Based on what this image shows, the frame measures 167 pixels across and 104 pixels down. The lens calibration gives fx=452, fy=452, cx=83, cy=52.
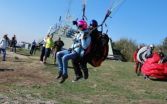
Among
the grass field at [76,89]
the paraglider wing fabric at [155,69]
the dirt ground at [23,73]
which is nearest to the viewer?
the grass field at [76,89]

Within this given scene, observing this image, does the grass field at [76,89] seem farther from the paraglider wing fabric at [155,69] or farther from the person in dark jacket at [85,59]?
the person in dark jacket at [85,59]

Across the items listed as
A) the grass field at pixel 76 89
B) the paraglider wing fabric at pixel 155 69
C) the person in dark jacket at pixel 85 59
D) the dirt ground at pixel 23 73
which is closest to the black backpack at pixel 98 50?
the person in dark jacket at pixel 85 59

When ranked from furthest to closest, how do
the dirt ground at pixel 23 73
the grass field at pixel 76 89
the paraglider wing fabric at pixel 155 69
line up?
the paraglider wing fabric at pixel 155 69 → the dirt ground at pixel 23 73 → the grass field at pixel 76 89

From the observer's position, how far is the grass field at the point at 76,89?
1573cm

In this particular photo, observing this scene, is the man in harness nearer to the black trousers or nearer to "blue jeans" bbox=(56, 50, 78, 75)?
"blue jeans" bbox=(56, 50, 78, 75)

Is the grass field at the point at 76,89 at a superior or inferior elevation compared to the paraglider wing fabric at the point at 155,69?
inferior

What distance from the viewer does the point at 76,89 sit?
1784cm

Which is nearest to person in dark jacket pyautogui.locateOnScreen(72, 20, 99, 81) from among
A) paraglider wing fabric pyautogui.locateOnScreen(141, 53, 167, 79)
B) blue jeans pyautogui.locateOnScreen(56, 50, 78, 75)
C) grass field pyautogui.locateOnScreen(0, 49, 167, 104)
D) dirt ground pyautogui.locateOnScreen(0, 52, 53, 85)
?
blue jeans pyautogui.locateOnScreen(56, 50, 78, 75)

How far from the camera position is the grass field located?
15727 millimetres

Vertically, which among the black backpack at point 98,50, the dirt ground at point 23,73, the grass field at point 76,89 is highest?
the black backpack at point 98,50

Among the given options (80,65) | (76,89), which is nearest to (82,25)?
(80,65)

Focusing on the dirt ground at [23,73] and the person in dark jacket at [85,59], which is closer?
the person in dark jacket at [85,59]

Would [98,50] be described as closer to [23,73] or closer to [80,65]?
[80,65]

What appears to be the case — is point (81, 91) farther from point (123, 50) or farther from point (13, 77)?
point (123, 50)
